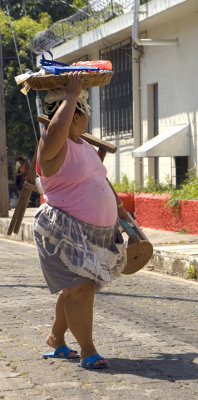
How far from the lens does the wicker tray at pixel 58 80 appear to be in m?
4.91

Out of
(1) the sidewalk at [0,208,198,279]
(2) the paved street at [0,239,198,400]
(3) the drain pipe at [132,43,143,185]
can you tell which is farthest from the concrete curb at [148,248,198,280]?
(3) the drain pipe at [132,43,143,185]

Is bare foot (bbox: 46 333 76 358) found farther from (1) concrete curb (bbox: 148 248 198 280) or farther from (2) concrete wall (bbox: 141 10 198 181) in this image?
(2) concrete wall (bbox: 141 10 198 181)

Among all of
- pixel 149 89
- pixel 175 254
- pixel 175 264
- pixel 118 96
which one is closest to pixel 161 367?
pixel 175 264

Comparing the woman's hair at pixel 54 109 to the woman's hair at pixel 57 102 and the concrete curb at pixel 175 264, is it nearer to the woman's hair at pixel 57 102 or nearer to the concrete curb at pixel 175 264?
the woman's hair at pixel 57 102

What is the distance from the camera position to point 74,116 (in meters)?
5.09

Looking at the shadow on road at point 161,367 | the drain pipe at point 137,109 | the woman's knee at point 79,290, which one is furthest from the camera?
the drain pipe at point 137,109

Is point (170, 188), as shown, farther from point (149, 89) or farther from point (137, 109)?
point (149, 89)

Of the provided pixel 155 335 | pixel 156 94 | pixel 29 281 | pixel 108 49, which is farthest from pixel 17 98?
pixel 155 335

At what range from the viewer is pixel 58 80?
4.93 meters

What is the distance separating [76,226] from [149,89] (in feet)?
47.0

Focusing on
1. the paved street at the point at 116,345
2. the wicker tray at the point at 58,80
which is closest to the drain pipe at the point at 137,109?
the paved street at the point at 116,345

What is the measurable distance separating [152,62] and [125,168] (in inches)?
117

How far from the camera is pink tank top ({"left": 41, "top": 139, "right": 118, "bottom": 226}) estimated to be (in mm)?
5004

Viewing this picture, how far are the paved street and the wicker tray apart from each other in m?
1.73
